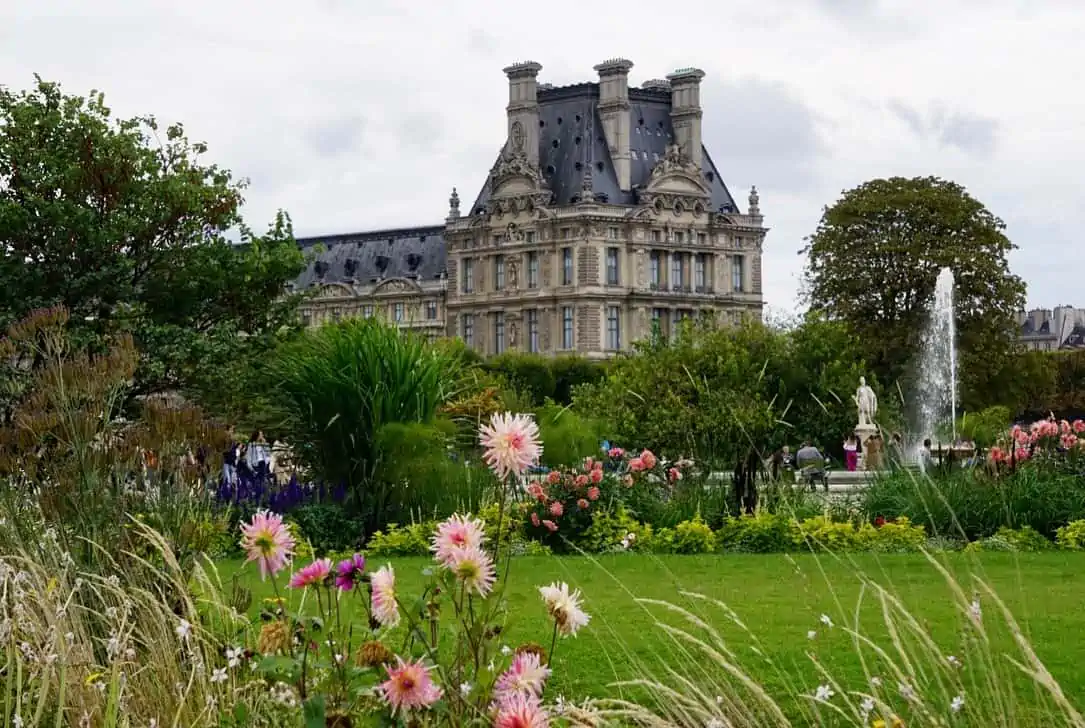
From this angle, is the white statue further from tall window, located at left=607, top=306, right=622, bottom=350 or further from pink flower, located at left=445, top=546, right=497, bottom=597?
tall window, located at left=607, top=306, right=622, bottom=350

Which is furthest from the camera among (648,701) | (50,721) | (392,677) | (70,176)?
(70,176)

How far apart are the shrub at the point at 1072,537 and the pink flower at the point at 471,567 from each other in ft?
34.8

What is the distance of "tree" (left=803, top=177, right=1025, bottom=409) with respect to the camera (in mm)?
56406

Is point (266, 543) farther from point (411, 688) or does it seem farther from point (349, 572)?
point (411, 688)

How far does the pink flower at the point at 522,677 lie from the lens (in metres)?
3.68

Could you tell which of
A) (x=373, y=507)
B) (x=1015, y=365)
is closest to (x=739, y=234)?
(x=1015, y=365)

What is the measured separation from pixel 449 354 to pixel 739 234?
78358mm

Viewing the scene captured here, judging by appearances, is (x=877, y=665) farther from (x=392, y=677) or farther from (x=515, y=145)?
(x=515, y=145)

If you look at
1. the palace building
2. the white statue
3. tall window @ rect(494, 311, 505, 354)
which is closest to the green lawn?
the white statue

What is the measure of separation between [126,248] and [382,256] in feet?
269

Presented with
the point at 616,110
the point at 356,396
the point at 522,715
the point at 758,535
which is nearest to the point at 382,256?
the point at 616,110

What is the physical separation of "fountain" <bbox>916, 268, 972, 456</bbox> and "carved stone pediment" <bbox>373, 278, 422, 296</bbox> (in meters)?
46.9

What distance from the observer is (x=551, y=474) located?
1461 cm

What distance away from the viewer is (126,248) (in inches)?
882
